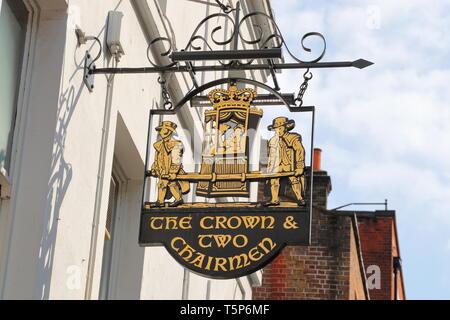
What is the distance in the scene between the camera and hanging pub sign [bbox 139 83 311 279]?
6652 mm

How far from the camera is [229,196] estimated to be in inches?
276

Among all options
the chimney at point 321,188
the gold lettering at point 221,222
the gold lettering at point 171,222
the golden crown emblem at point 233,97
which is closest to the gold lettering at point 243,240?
the gold lettering at point 221,222

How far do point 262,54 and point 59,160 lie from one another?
1.50 m

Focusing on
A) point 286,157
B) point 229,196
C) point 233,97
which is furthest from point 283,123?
point 229,196

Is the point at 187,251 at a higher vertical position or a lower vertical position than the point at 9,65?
lower

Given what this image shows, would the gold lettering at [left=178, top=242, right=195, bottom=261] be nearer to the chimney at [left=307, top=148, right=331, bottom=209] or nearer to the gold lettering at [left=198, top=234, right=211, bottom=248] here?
the gold lettering at [left=198, top=234, right=211, bottom=248]

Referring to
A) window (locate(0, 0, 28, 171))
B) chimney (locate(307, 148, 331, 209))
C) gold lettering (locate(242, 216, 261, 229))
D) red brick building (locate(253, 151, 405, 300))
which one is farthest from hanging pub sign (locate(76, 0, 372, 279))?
chimney (locate(307, 148, 331, 209))

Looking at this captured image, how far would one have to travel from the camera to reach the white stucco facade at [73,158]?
22.5 ft

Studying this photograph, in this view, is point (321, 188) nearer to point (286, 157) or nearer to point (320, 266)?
point (320, 266)

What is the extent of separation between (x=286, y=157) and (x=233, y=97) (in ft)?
2.04

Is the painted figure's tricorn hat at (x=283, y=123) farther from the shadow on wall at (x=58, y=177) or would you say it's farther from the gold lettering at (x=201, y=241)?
the shadow on wall at (x=58, y=177)
